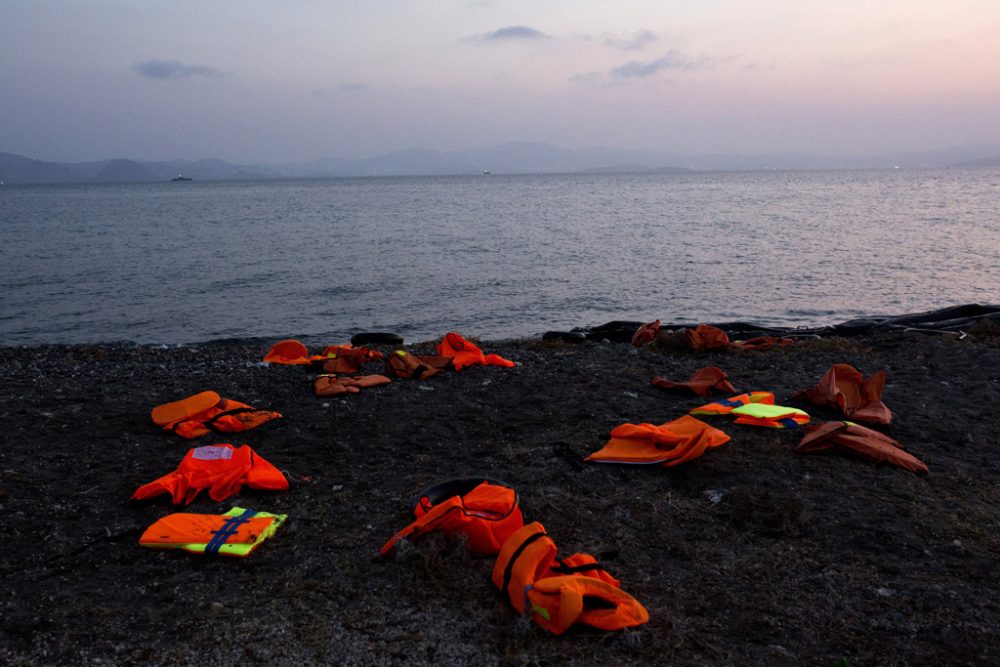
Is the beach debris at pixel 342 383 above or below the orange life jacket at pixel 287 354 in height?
above

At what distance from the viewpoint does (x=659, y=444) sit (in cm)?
698

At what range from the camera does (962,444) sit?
24.5 feet

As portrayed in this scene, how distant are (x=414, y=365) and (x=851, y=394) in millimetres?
5557

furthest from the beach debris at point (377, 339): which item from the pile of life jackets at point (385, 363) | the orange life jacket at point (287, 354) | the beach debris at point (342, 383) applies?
the beach debris at point (342, 383)

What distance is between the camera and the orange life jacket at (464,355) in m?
10.7

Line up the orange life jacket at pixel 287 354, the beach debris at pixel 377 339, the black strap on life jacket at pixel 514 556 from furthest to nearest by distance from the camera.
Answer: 1. the beach debris at pixel 377 339
2. the orange life jacket at pixel 287 354
3. the black strap on life jacket at pixel 514 556

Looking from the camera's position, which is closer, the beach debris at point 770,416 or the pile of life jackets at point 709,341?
the beach debris at point 770,416

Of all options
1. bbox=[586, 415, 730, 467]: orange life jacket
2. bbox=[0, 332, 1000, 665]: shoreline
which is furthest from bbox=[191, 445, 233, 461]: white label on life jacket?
bbox=[586, 415, 730, 467]: orange life jacket

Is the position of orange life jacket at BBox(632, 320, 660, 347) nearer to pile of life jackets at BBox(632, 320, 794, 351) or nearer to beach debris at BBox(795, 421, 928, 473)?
pile of life jackets at BBox(632, 320, 794, 351)

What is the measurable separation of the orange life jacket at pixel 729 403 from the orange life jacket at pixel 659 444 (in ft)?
2.89

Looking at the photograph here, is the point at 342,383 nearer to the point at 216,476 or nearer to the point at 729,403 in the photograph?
the point at 216,476

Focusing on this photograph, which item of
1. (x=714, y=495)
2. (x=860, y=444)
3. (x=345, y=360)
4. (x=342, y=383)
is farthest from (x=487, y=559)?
(x=345, y=360)

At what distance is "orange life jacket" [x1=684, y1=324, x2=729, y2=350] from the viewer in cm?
1216

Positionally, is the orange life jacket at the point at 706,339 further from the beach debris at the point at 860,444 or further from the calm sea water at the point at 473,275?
the calm sea water at the point at 473,275
